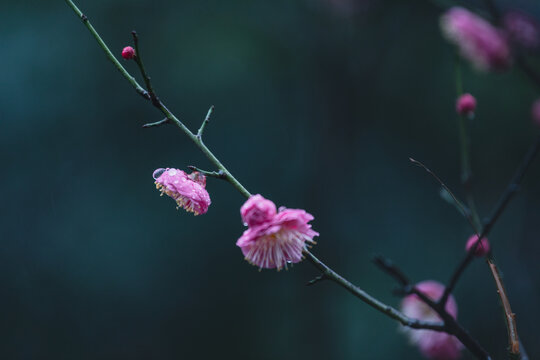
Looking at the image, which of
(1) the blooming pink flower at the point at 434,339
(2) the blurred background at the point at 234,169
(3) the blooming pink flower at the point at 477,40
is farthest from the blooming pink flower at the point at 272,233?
(2) the blurred background at the point at 234,169

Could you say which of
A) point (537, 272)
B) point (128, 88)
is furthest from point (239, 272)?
point (537, 272)

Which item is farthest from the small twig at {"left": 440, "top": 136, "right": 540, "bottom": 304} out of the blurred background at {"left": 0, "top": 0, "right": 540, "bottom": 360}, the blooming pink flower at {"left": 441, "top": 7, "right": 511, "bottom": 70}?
the blurred background at {"left": 0, "top": 0, "right": 540, "bottom": 360}

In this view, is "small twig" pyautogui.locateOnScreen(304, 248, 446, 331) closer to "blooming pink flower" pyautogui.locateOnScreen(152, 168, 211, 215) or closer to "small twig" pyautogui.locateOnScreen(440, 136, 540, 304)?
"small twig" pyautogui.locateOnScreen(440, 136, 540, 304)

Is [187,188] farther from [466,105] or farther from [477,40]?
[477,40]

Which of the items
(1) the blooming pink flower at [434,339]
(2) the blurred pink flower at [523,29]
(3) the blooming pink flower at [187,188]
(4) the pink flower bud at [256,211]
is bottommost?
(1) the blooming pink flower at [434,339]

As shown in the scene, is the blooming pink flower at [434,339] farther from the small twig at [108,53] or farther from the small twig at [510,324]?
the small twig at [108,53]
